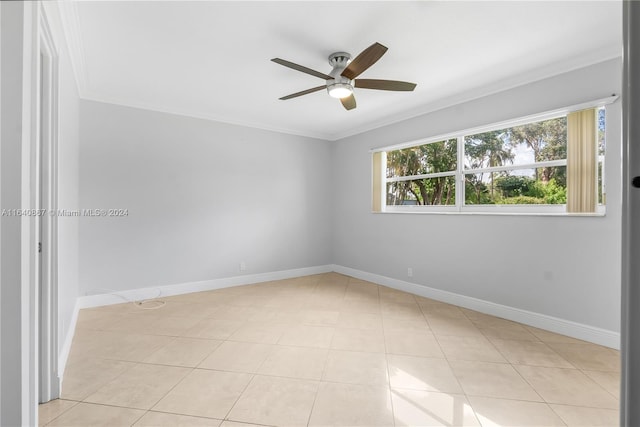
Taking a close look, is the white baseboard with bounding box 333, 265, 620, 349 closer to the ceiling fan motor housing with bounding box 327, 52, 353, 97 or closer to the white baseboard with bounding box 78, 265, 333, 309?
the white baseboard with bounding box 78, 265, 333, 309

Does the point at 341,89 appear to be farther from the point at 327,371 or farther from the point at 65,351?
the point at 65,351

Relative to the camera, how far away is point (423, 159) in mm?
4191

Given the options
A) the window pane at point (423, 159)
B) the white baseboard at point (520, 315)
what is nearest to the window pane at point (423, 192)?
the window pane at point (423, 159)

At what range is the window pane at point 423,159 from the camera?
12.6 feet

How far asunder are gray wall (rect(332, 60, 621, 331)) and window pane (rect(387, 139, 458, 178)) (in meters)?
0.20

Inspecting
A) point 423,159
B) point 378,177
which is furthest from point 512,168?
point 378,177

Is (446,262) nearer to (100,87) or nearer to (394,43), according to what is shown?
(394,43)


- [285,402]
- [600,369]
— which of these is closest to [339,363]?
[285,402]

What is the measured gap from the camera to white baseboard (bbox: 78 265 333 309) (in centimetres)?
359

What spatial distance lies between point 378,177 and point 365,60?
2.60 meters

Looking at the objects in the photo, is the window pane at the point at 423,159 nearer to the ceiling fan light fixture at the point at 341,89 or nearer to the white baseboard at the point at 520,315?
the white baseboard at the point at 520,315

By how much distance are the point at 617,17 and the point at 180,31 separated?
3180mm

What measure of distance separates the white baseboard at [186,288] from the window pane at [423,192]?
192cm

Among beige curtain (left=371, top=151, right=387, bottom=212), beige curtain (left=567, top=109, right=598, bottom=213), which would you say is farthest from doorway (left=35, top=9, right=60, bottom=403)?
beige curtain (left=567, top=109, right=598, bottom=213)
